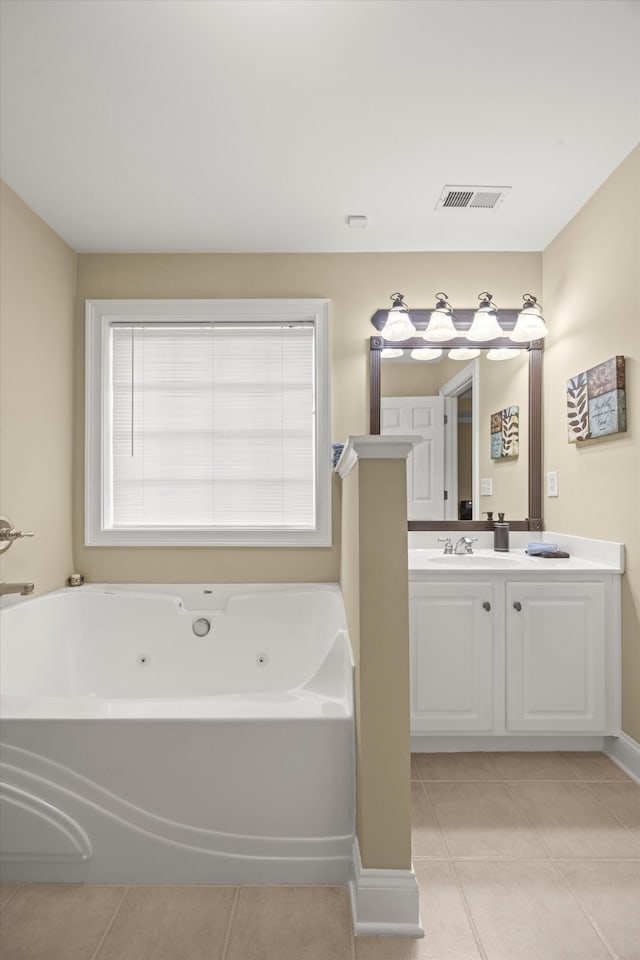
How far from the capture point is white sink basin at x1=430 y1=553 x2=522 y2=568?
2.65m

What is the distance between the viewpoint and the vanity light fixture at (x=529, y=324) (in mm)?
2938

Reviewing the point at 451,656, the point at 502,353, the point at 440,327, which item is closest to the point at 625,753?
the point at 451,656

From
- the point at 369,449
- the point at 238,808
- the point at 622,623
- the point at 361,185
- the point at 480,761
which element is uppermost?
the point at 361,185

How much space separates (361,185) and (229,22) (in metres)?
0.93

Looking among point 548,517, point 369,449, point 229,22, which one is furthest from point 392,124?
point 548,517

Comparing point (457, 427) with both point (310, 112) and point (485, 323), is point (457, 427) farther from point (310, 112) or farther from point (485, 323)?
point (310, 112)

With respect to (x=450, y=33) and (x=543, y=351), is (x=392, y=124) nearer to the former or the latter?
(x=450, y=33)

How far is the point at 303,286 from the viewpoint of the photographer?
10.2 feet

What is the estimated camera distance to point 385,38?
1688 millimetres

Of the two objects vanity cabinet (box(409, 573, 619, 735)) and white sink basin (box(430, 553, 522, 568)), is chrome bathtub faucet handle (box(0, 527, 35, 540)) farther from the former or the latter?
white sink basin (box(430, 553, 522, 568))

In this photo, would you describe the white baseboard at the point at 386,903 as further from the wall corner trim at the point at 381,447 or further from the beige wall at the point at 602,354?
the beige wall at the point at 602,354

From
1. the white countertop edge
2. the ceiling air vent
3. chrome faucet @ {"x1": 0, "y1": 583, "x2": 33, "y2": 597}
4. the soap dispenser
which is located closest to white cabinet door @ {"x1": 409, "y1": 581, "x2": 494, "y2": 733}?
the white countertop edge

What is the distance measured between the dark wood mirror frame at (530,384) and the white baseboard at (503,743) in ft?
3.27

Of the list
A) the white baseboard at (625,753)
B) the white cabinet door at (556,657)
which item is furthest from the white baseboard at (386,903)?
the white baseboard at (625,753)
